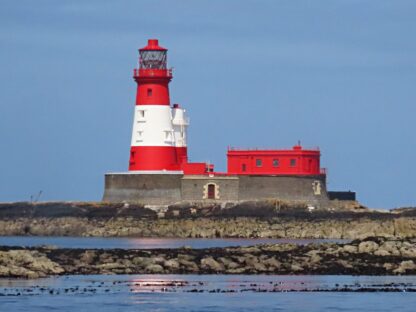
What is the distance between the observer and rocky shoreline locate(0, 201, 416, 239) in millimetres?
59375

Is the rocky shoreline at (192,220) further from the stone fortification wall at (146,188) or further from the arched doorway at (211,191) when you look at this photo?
the arched doorway at (211,191)

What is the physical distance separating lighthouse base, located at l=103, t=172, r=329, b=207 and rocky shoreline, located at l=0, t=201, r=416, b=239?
0.47 m

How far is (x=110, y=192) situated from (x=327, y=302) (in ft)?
106

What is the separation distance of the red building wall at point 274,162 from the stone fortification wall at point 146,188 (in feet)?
7.88

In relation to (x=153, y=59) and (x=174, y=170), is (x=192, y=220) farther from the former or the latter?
(x=153, y=59)

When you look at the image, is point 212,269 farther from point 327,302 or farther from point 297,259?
point 327,302

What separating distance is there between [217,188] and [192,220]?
2304mm

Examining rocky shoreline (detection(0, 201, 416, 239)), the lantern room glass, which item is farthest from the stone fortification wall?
Answer: the lantern room glass

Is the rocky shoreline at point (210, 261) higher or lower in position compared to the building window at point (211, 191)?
lower

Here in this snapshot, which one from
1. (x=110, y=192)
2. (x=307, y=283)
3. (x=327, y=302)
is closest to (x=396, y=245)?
(x=307, y=283)

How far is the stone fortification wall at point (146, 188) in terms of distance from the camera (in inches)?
2469

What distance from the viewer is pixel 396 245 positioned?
41.2m

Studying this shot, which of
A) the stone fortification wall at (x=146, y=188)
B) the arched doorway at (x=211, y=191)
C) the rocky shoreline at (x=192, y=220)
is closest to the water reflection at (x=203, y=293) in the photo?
the rocky shoreline at (x=192, y=220)

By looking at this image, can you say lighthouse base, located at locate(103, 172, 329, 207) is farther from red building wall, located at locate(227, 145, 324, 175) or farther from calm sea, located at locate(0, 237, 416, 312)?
calm sea, located at locate(0, 237, 416, 312)
